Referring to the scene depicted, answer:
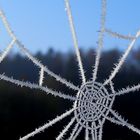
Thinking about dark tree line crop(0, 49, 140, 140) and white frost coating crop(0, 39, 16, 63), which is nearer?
white frost coating crop(0, 39, 16, 63)

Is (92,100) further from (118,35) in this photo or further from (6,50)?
(6,50)

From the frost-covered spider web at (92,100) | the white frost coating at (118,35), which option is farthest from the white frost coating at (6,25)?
the white frost coating at (118,35)

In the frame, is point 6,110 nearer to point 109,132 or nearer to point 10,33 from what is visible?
point 109,132

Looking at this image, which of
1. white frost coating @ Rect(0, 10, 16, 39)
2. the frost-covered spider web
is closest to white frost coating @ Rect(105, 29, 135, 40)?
the frost-covered spider web

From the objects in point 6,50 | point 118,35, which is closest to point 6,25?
point 6,50

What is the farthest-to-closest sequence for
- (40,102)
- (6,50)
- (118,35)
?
(40,102) → (118,35) → (6,50)

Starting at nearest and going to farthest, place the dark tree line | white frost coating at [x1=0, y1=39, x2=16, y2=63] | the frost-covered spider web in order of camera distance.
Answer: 1. white frost coating at [x1=0, y1=39, x2=16, y2=63]
2. the frost-covered spider web
3. the dark tree line

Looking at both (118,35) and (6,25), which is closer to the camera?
(6,25)

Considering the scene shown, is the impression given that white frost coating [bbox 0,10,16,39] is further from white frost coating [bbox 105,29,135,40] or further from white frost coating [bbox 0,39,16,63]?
white frost coating [bbox 105,29,135,40]

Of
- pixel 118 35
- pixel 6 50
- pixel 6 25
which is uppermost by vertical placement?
pixel 118 35

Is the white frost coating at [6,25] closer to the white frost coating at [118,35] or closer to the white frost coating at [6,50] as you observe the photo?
the white frost coating at [6,50]

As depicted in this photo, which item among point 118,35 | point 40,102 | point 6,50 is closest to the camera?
point 6,50

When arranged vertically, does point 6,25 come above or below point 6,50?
above
